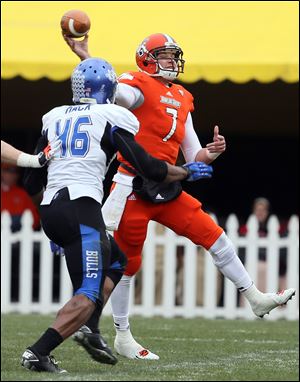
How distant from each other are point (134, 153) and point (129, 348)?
1872mm

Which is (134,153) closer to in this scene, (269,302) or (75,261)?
(75,261)

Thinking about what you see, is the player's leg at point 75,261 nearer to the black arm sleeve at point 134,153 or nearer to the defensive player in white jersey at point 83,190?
the defensive player in white jersey at point 83,190

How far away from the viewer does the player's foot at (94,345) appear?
657cm

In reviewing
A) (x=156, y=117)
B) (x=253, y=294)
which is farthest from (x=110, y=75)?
(x=253, y=294)

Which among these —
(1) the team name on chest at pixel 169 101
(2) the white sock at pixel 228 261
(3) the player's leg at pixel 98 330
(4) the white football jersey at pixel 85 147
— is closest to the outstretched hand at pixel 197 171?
(4) the white football jersey at pixel 85 147

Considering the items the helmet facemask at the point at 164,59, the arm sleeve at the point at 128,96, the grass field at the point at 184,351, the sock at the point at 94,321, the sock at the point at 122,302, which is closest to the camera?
the grass field at the point at 184,351

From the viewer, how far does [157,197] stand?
777 centimetres

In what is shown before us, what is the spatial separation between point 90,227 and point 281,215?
11597mm

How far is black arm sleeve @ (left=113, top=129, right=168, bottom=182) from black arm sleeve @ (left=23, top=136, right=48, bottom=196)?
446 millimetres

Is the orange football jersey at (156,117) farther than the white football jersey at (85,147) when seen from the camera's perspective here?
Yes

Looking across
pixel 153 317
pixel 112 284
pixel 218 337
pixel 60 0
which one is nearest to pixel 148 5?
pixel 60 0

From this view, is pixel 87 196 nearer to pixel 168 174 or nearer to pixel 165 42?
pixel 168 174

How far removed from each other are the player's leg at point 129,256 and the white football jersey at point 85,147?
106 cm

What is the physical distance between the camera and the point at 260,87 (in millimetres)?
14172
